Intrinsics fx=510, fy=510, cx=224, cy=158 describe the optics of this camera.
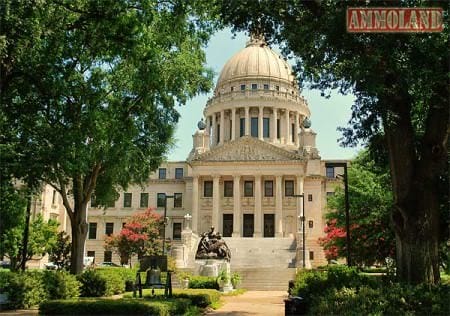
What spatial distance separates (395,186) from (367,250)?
20861mm

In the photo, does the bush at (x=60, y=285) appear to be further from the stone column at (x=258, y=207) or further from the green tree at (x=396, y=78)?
the stone column at (x=258, y=207)

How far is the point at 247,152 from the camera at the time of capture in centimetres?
6538

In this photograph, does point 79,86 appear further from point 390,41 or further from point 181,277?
point 181,277

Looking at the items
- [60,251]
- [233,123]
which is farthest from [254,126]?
[60,251]

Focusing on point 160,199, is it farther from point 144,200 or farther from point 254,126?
point 254,126

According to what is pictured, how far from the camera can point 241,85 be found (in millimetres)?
82750

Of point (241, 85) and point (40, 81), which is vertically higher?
point (241, 85)

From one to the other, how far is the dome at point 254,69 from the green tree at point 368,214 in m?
49.2

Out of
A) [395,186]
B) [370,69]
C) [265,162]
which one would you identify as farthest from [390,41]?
[265,162]

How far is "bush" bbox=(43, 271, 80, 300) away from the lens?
19266 mm

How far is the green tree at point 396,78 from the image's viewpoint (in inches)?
475

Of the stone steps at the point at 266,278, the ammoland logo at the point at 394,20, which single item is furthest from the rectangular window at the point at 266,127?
the ammoland logo at the point at 394,20

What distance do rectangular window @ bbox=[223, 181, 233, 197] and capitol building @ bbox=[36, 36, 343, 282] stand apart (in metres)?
0.13

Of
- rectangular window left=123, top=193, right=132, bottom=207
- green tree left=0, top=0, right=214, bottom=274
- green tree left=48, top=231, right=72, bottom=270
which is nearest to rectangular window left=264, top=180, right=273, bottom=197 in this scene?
rectangular window left=123, top=193, right=132, bottom=207
